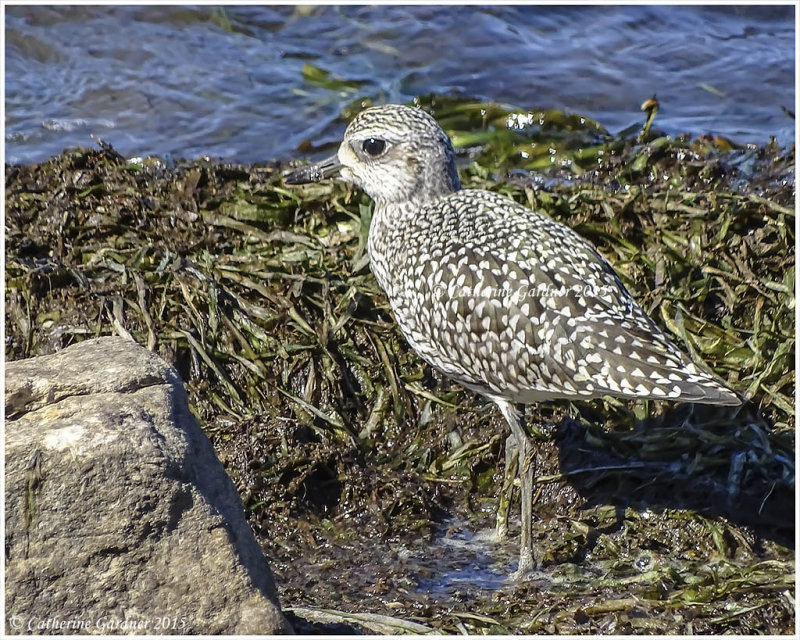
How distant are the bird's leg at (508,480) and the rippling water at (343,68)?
4.11 meters


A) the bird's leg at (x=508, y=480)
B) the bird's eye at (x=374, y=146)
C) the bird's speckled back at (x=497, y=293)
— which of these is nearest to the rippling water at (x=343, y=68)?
the bird's eye at (x=374, y=146)

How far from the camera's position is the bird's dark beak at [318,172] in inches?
240

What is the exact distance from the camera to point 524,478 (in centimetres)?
519

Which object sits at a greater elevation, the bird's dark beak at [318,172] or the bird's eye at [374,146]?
the bird's eye at [374,146]

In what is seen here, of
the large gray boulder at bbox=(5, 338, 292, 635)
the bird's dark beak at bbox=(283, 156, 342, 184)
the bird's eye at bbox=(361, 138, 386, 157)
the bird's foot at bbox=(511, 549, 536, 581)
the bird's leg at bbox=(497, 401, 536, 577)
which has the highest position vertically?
the bird's eye at bbox=(361, 138, 386, 157)

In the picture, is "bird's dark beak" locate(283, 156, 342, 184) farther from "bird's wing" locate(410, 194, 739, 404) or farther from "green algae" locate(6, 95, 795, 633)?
"bird's wing" locate(410, 194, 739, 404)

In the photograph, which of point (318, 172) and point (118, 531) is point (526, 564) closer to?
point (118, 531)

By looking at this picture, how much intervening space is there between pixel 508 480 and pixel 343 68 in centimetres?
567

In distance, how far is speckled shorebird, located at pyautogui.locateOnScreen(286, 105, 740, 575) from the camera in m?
4.61

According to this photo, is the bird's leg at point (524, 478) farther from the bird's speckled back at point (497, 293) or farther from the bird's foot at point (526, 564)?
the bird's speckled back at point (497, 293)

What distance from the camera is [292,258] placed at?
20.7 ft

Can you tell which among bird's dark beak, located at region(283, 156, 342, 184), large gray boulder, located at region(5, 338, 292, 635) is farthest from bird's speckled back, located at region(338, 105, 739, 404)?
large gray boulder, located at region(5, 338, 292, 635)

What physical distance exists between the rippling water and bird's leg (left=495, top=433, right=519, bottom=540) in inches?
162

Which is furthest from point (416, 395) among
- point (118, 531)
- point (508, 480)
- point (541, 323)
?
point (118, 531)
